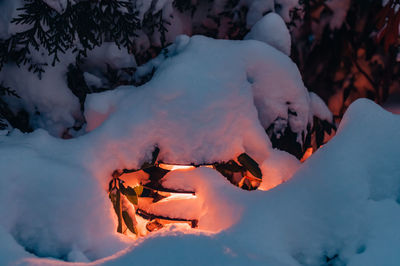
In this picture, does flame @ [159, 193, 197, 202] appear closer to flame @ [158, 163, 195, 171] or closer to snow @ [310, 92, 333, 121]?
flame @ [158, 163, 195, 171]

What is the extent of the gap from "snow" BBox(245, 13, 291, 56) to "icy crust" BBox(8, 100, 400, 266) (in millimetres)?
493

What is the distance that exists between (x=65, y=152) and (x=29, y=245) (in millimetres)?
348

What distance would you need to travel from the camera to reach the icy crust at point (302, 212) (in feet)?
3.03

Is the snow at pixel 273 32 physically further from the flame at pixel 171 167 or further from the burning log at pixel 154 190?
the flame at pixel 171 167

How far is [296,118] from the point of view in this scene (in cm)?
150

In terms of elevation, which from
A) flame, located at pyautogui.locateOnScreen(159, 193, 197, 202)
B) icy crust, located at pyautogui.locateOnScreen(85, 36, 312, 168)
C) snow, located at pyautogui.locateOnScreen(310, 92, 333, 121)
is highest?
icy crust, located at pyautogui.locateOnScreen(85, 36, 312, 168)

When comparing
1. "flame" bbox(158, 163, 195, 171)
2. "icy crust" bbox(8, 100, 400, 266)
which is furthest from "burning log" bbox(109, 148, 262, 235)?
"icy crust" bbox(8, 100, 400, 266)

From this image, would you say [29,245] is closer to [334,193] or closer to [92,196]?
[92,196]

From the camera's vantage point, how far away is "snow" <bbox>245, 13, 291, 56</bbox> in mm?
1562

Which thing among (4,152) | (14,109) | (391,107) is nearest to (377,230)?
(4,152)

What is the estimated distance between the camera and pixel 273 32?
62.4 inches

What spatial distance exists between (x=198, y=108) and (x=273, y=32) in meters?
0.58

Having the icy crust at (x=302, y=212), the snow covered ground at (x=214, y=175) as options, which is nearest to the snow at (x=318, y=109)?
the snow covered ground at (x=214, y=175)

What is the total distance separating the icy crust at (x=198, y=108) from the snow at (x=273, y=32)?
15cm
